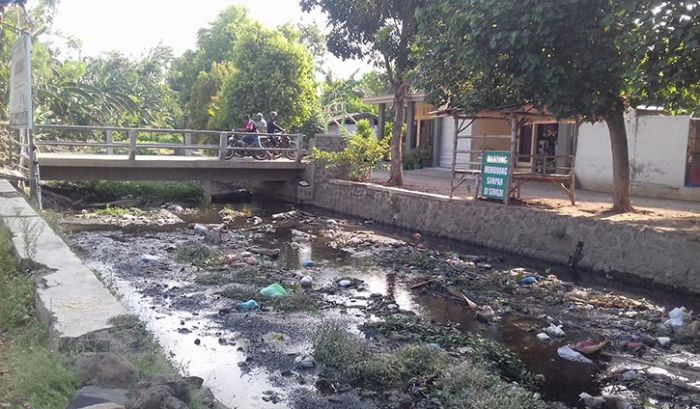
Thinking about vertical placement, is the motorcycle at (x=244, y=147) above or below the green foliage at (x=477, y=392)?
above

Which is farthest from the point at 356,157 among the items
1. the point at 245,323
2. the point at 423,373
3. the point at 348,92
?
Result: the point at 348,92

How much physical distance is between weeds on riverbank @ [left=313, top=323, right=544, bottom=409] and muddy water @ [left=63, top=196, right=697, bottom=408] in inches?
16.5

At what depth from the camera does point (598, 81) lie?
11688mm

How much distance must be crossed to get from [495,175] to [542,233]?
1.98 meters

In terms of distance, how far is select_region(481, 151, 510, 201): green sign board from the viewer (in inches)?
556

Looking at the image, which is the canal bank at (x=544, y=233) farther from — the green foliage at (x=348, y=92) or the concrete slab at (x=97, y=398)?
the green foliage at (x=348, y=92)

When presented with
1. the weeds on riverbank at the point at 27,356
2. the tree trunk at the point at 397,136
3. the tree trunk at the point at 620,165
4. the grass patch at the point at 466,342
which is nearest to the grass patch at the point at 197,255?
the grass patch at the point at 466,342

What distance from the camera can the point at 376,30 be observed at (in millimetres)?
18016

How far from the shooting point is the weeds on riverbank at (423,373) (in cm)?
548

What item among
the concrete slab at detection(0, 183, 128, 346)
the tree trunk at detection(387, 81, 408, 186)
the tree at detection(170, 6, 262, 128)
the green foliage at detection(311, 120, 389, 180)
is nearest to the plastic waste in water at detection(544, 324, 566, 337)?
the concrete slab at detection(0, 183, 128, 346)

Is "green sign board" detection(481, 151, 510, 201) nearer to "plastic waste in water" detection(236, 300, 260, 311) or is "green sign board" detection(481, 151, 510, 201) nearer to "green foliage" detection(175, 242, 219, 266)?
"green foliage" detection(175, 242, 219, 266)

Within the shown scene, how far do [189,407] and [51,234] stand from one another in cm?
480

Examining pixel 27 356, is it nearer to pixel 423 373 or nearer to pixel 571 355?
pixel 423 373

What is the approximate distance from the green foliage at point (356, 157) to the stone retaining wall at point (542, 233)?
4.12 ft
